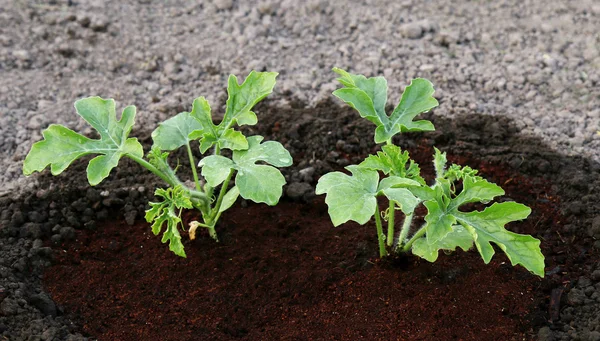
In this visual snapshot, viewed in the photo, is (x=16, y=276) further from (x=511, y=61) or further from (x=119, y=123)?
(x=511, y=61)

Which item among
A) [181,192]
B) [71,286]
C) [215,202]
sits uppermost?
[181,192]

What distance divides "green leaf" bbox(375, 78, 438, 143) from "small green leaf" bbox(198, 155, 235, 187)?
2.49 feet

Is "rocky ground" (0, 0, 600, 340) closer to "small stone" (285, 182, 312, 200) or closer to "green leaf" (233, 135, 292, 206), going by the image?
"small stone" (285, 182, 312, 200)

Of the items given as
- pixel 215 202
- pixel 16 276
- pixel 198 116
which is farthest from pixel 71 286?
pixel 198 116

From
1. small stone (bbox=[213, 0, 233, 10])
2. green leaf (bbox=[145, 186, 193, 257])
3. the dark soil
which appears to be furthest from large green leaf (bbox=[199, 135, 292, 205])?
small stone (bbox=[213, 0, 233, 10])

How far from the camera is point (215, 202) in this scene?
3998 millimetres

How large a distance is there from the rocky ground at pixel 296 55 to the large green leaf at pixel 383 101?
1.30m

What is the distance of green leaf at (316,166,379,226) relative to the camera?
120 inches

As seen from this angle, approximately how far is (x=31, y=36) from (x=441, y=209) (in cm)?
374

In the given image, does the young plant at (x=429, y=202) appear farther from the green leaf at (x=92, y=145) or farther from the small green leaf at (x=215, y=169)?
the green leaf at (x=92, y=145)

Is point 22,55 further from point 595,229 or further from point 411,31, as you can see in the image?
point 595,229

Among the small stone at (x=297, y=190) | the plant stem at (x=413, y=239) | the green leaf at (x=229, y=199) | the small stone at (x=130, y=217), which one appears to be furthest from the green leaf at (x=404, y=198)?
the small stone at (x=130, y=217)

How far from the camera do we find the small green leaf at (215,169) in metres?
3.27

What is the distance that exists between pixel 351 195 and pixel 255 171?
1.49ft
